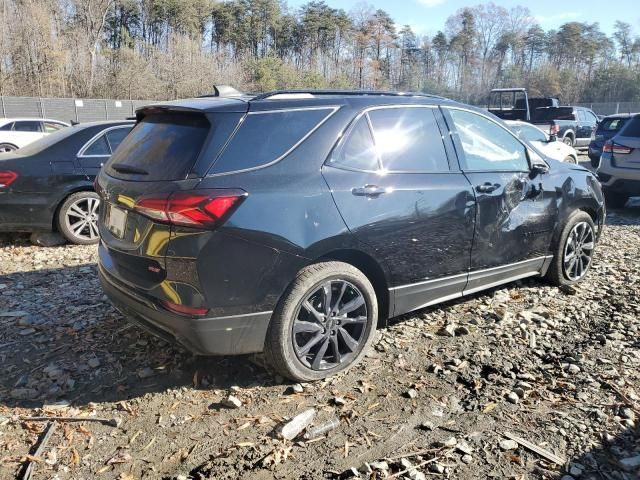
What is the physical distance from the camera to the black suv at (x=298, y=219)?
2865 mm

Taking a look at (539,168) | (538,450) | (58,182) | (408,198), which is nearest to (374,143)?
(408,198)

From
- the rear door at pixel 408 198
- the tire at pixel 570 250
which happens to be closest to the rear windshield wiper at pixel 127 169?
the rear door at pixel 408 198

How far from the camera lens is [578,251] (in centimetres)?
502

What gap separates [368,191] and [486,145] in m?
1.47

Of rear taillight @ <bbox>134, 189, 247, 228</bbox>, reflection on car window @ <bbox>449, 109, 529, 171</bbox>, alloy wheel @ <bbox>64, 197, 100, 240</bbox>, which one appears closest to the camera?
rear taillight @ <bbox>134, 189, 247, 228</bbox>

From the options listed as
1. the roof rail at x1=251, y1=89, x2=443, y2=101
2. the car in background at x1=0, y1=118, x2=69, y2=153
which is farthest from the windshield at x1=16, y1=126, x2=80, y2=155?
the car in background at x1=0, y1=118, x2=69, y2=153

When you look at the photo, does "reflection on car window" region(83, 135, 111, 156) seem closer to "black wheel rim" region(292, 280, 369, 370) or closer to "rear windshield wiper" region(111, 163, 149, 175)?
"rear windshield wiper" region(111, 163, 149, 175)

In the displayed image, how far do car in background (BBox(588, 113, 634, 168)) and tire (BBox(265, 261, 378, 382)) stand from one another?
12.1m

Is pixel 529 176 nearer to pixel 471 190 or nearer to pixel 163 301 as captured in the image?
pixel 471 190

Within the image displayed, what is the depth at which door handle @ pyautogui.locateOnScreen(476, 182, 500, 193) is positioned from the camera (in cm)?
399

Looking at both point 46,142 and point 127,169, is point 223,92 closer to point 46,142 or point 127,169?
point 127,169

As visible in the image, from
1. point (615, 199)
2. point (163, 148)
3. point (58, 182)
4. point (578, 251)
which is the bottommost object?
point (615, 199)

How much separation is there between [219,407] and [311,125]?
1.79m

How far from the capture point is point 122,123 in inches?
273
